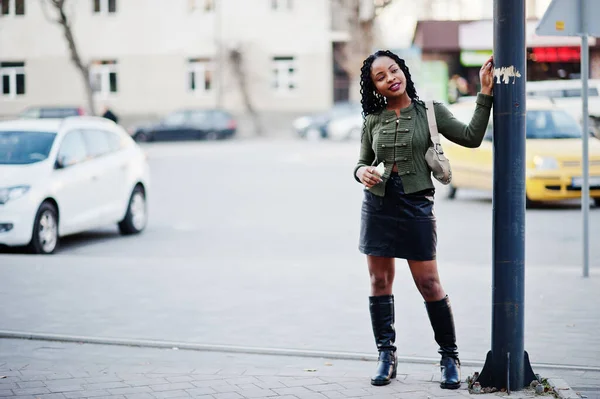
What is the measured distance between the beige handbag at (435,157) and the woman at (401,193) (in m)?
0.04

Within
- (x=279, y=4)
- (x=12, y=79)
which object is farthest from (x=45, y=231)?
(x=12, y=79)

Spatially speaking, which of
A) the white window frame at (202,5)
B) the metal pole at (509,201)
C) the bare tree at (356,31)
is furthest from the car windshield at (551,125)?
the white window frame at (202,5)

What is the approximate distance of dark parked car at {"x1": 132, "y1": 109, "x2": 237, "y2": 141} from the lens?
4875cm

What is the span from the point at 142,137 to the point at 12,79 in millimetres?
12349

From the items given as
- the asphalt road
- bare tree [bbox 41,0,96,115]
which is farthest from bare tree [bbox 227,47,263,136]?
the asphalt road

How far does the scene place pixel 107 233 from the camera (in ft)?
48.7

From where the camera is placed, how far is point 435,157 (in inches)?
213

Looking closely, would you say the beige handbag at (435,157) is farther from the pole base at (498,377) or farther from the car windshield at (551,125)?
the car windshield at (551,125)

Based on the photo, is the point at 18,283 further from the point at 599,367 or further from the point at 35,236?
the point at 599,367

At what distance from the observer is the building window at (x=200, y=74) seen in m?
56.0

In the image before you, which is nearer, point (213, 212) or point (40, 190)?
point (40, 190)

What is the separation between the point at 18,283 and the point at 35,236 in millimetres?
2651

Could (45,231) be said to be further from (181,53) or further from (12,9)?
(12,9)

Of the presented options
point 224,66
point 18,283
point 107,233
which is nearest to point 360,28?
point 224,66
